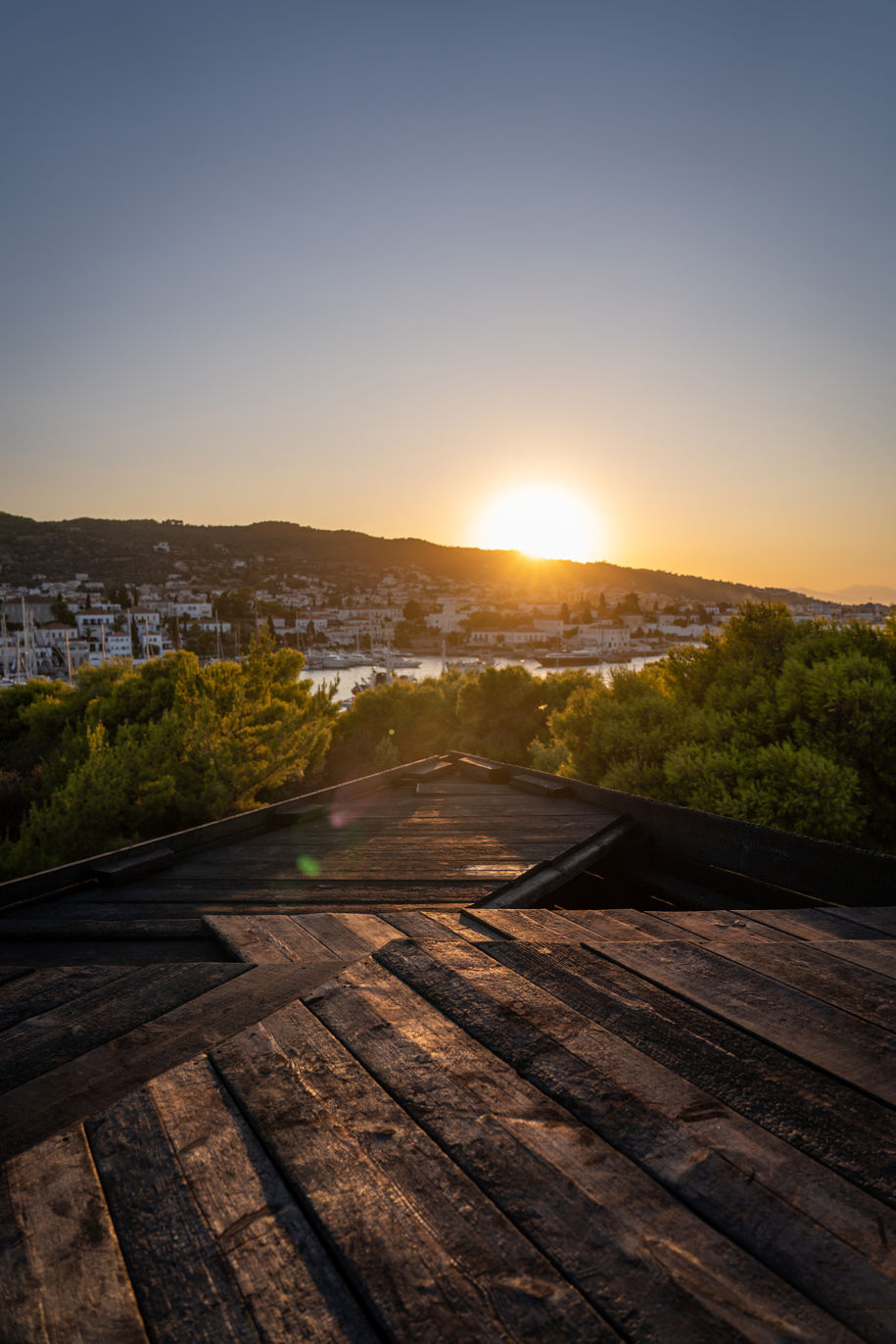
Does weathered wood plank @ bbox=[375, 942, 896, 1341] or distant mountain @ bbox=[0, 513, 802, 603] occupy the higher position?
distant mountain @ bbox=[0, 513, 802, 603]

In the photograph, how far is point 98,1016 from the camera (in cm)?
199

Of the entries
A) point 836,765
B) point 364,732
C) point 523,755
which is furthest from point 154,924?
point 364,732

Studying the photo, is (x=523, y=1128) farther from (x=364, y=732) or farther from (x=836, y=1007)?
(x=364, y=732)

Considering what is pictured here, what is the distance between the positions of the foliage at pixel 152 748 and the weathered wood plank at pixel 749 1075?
409 inches

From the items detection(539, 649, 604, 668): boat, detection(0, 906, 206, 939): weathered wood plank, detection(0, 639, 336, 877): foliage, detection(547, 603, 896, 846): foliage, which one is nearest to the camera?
detection(0, 906, 206, 939): weathered wood plank

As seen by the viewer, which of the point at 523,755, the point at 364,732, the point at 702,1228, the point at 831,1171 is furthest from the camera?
the point at 364,732

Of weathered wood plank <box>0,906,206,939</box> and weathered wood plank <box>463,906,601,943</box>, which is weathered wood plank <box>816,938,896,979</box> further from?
weathered wood plank <box>0,906,206,939</box>

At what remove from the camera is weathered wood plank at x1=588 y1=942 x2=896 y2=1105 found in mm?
1541

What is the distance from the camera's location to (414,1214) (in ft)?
3.75

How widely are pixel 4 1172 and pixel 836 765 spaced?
6.23 metres

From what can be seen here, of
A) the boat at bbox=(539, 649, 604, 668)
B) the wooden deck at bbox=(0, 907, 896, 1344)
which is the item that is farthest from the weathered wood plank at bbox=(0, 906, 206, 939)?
the boat at bbox=(539, 649, 604, 668)

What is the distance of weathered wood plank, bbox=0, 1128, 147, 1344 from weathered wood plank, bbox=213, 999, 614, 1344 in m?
0.28

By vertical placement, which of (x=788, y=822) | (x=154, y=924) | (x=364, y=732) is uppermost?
(x=154, y=924)

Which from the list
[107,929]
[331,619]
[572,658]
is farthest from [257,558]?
[107,929]
